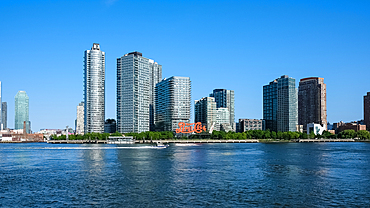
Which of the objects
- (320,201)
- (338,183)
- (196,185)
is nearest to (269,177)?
(338,183)

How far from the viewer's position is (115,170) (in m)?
86.1

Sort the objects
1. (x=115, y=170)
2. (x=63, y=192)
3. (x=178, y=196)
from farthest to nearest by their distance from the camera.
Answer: (x=115, y=170)
(x=63, y=192)
(x=178, y=196)

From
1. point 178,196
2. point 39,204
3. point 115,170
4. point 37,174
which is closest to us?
point 39,204

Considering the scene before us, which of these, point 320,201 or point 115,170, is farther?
point 115,170

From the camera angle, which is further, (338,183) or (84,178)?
(84,178)

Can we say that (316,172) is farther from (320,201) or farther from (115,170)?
(115,170)

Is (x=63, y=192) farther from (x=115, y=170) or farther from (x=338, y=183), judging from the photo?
(x=338, y=183)

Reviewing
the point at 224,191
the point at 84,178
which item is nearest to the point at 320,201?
the point at 224,191

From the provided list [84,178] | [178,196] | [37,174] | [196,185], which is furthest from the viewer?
[37,174]

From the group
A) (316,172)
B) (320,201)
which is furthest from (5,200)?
(316,172)

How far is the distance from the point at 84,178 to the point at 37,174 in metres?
14.0

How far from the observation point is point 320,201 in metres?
50.9

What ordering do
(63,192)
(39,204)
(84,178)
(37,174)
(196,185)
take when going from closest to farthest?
(39,204) → (63,192) → (196,185) → (84,178) → (37,174)

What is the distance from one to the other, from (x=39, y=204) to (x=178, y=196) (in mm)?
19569
